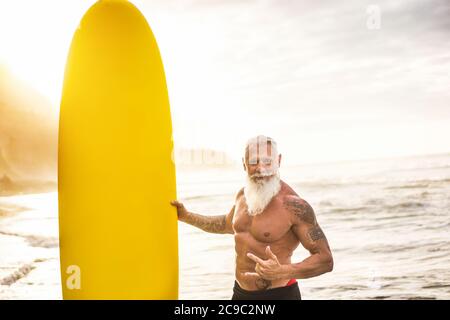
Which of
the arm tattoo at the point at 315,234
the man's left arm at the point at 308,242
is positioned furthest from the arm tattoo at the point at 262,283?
the arm tattoo at the point at 315,234

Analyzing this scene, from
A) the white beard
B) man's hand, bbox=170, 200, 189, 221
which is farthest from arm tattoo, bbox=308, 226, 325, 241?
man's hand, bbox=170, 200, 189, 221

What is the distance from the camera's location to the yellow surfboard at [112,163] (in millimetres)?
2303

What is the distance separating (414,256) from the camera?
668 cm

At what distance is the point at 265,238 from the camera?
248 cm

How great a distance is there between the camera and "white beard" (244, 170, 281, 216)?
251 centimetres

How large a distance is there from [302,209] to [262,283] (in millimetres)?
420

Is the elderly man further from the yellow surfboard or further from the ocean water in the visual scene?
the ocean water

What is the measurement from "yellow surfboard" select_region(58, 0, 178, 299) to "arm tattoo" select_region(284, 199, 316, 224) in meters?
Result: 0.60

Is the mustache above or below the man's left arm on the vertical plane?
above

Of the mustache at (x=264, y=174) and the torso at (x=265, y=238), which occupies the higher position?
the mustache at (x=264, y=174)

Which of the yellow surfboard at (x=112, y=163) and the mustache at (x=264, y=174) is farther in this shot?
the mustache at (x=264, y=174)

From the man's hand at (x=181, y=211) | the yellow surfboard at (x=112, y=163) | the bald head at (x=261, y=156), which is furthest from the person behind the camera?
the man's hand at (x=181, y=211)

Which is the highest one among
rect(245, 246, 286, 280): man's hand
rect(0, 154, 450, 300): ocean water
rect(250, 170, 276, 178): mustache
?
rect(250, 170, 276, 178): mustache

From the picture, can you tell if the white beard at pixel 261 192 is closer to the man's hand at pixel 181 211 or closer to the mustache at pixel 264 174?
the mustache at pixel 264 174
